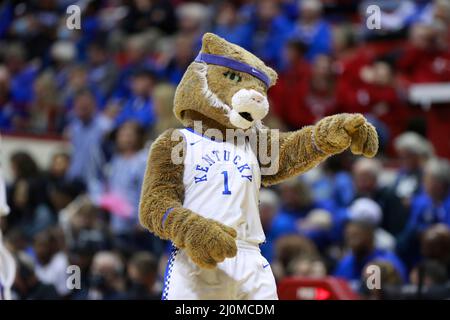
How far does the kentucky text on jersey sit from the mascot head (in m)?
0.12

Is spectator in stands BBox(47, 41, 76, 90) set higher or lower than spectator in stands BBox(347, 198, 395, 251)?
higher

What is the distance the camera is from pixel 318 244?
7125mm

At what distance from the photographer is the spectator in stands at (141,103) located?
350 inches

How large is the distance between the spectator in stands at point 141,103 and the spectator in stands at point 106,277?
2343 mm

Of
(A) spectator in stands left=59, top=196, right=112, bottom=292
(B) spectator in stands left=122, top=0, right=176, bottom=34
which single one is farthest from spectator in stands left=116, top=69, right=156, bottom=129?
(B) spectator in stands left=122, top=0, right=176, bottom=34

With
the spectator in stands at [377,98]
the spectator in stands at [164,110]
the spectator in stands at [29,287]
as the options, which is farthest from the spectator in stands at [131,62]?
the spectator in stands at [29,287]

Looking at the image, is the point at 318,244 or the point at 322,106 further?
the point at 322,106

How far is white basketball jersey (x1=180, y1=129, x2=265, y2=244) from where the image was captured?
4.02 metres

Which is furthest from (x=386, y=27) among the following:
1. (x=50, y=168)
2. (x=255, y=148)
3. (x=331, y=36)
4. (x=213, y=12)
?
(x=255, y=148)

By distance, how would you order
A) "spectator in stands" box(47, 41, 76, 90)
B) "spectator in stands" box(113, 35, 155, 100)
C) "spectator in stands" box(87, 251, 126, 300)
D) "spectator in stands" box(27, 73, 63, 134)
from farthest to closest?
1. "spectator in stands" box(47, 41, 76, 90)
2. "spectator in stands" box(27, 73, 63, 134)
3. "spectator in stands" box(113, 35, 155, 100)
4. "spectator in stands" box(87, 251, 126, 300)

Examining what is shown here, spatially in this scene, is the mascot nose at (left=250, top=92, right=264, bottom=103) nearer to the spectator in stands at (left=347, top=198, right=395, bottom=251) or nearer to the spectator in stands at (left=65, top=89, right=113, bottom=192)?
the spectator in stands at (left=347, top=198, right=395, bottom=251)

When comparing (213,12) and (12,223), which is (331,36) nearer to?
(213,12)

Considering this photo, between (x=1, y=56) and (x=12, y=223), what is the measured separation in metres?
3.07

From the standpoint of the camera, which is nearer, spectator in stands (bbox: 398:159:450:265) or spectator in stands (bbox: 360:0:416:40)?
spectator in stands (bbox: 398:159:450:265)
